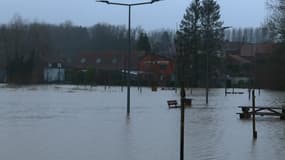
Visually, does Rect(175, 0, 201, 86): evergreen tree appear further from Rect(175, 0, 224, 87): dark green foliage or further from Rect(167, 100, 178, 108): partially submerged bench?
Rect(167, 100, 178, 108): partially submerged bench

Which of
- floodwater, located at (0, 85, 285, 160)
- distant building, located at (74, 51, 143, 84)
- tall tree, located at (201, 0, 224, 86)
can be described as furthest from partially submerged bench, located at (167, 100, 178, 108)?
distant building, located at (74, 51, 143, 84)

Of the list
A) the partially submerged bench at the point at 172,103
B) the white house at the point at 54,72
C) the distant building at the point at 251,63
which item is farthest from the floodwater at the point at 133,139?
the white house at the point at 54,72

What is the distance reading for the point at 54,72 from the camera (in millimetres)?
145500

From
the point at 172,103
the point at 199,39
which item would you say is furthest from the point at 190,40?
the point at 172,103

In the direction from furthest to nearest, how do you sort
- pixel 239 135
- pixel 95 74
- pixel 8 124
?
pixel 95 74, pixel 8 124, pixel 239 135

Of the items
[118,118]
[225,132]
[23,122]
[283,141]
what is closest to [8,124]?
[23,122]

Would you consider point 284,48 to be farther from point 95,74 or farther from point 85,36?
point 85,36

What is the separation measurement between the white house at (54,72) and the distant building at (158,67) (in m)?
18.4

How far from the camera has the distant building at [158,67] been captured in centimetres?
13112

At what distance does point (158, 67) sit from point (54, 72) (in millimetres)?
25888

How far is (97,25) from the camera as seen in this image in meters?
194

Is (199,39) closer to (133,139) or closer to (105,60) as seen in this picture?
(105,60)

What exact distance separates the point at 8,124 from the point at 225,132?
8.71 meters

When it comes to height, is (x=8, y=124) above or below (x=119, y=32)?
below
